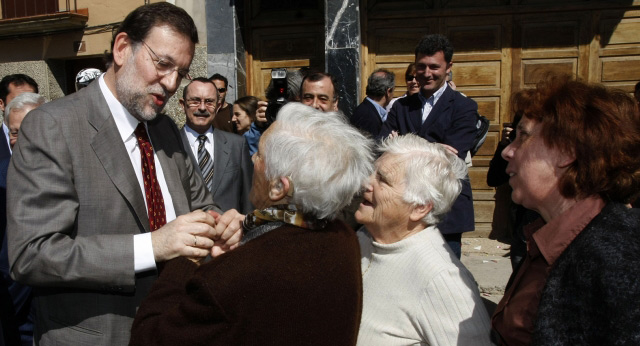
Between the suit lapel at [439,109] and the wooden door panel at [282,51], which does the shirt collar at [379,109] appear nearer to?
the suit lapel at [439,109]

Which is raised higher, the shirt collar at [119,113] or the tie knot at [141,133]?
the shirt collar at [119,113]

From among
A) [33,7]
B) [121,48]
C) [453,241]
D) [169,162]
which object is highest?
[33,7]

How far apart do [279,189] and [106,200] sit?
645 mm

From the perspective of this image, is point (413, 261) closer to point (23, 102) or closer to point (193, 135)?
point (193, 135)

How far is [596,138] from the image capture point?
159cm

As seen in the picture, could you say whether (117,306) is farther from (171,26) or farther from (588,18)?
(588,18)

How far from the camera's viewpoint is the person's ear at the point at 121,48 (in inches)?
83.4

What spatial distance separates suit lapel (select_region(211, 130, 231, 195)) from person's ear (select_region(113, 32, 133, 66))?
6.96 ft

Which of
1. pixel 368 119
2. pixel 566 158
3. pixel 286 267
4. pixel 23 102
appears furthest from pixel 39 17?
pixel 566 158

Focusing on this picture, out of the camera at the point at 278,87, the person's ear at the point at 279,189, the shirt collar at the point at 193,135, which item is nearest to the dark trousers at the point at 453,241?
the camera at the point at 278,87

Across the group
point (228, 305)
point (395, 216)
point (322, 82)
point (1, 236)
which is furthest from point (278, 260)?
point (322, 82)

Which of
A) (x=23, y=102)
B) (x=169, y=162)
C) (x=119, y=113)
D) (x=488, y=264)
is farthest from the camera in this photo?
(x=488, y=264)

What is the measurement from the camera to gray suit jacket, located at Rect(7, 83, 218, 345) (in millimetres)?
1745

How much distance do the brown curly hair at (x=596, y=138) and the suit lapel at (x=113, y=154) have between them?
1.43 metres
